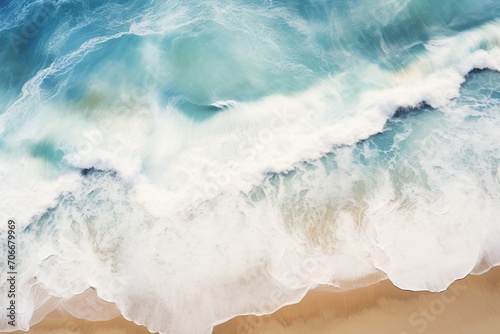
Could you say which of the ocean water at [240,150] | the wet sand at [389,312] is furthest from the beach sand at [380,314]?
the ocean water at [240,150]

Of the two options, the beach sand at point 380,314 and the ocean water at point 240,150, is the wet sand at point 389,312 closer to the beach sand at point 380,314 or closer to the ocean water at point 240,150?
the beach sand at point 380,314

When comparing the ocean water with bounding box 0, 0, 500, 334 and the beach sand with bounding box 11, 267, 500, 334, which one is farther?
the ocean water with bounding box 0, 0, 500, 334

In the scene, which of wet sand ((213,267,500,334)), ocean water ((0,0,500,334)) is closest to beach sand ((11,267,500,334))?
wet sand ((213,267,500,334))

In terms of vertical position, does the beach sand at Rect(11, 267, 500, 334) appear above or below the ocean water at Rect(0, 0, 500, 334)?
below

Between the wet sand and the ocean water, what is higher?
the ocean water

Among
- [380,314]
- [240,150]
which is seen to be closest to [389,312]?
[380,314]

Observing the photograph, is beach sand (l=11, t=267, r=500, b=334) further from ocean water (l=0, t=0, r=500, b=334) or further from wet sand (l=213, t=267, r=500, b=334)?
ocean water (l=0, t=0, r=500, b=334)

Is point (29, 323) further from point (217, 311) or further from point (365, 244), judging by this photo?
point (365, 244)
